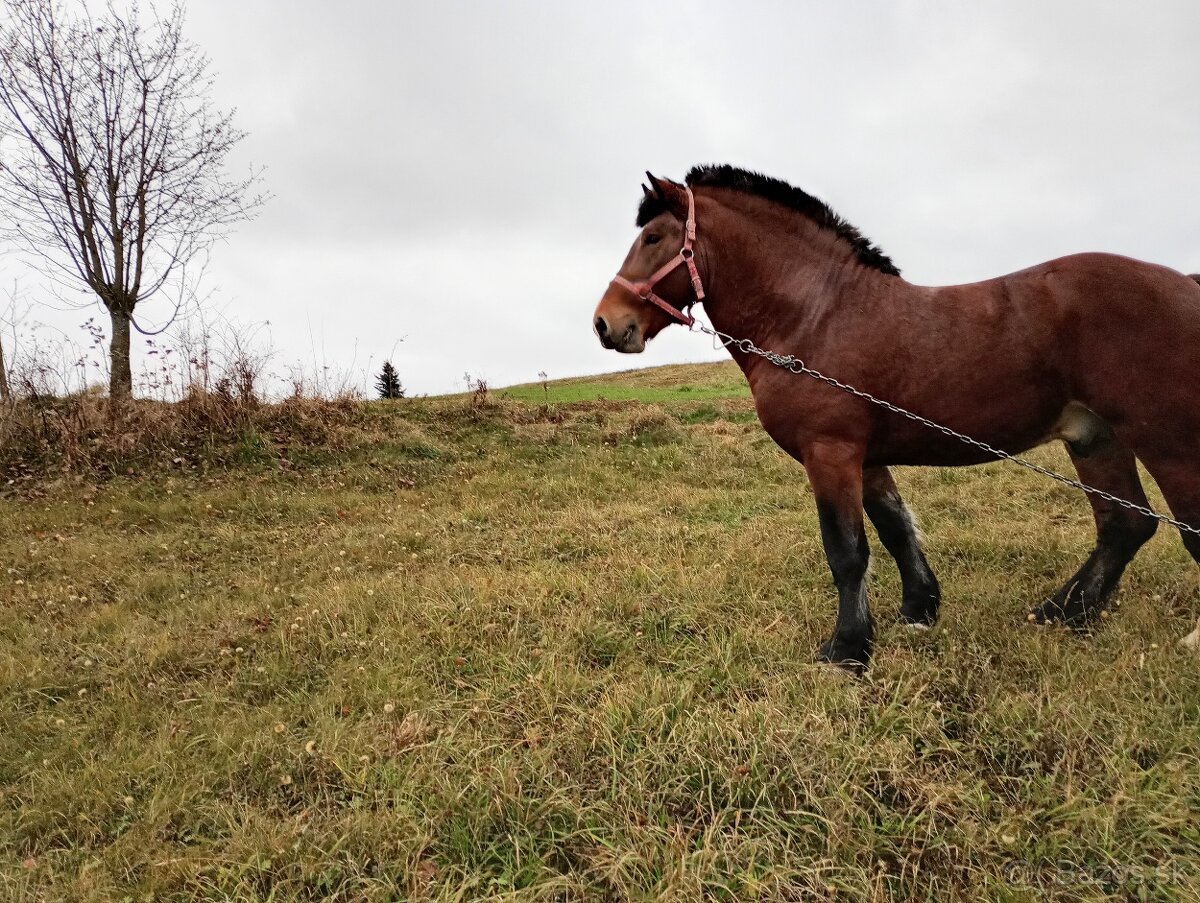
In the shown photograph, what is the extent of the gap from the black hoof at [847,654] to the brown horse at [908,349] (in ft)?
0.03

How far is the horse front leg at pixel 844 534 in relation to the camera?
3.28m

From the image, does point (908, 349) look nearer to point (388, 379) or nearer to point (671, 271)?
point (671, 271)

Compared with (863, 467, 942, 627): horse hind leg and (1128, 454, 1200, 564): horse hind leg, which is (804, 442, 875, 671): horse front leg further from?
(1128, 454, 1200, 564): horse hind leg

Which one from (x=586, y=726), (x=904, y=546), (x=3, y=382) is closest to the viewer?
(x=586, y=726)

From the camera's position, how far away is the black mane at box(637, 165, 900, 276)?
3572 mm

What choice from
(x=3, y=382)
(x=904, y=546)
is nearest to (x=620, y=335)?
(x=904, y=546)

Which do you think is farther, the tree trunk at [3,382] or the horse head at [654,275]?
the tree trunk at [3,382]

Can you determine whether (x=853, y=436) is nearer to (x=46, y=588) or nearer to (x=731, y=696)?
(x=731, y=696)

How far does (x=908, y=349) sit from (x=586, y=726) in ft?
8.16

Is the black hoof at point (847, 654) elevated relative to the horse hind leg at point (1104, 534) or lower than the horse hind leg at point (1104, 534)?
lower

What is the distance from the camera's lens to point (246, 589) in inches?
204

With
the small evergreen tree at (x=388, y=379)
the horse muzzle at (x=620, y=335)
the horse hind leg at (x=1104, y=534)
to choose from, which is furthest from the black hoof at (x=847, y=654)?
the small evergreen tree at (x=388, y=379)

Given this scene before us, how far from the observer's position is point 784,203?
3.63 m

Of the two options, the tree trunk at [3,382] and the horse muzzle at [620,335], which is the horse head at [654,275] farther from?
the tree trunk at [3,382]
